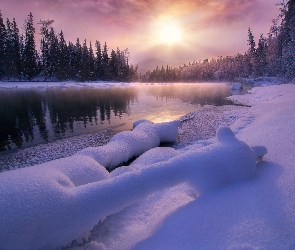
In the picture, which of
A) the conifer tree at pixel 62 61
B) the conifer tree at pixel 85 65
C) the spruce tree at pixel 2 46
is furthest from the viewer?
the conifer tree at pixel 85 65

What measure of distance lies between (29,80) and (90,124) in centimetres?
4958

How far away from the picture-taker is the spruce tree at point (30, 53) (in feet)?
158

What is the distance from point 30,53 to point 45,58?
3923 millimetres

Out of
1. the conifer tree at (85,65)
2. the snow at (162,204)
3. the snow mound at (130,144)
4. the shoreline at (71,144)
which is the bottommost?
the shoreline at (71,144)

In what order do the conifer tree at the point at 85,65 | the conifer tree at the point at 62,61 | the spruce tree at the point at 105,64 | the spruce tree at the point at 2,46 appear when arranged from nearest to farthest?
the spruce tree at the point at 2,46
the conifer tree at the point at 62,61
the conifer tree at the point at 85,65
the spruce tree at the point at 105,64

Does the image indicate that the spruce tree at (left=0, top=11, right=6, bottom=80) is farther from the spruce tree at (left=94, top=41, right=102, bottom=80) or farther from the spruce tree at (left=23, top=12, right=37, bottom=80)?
the spruce tree at (left=94, top=41, right=102, bottom=80)

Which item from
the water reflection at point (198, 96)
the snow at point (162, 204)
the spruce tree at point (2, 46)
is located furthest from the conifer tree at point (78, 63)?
the snow at point (162, 204)

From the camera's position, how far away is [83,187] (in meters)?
2.11

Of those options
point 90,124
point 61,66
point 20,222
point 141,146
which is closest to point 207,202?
point 20,222

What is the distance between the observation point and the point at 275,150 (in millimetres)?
3559

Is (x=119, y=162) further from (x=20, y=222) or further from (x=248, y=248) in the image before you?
(x=248, y=248)

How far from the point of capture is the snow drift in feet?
5.63

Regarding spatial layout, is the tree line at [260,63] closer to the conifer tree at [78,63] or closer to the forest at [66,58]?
the forest at [66,58]

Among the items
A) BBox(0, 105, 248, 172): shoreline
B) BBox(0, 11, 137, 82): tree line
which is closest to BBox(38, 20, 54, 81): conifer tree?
BBox(0, 11, 137, 82): tree line
